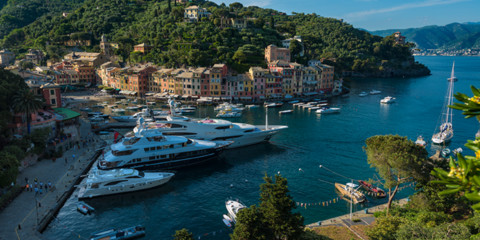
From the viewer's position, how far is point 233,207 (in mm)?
29484

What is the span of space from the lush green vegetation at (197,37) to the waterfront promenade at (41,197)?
68565 mm

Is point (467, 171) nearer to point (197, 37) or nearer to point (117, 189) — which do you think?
point (117, 189)

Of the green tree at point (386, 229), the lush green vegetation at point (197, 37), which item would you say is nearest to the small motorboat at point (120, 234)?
the green tree at point (386, 229)

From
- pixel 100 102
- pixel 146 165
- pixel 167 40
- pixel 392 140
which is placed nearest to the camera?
pixel 392 140

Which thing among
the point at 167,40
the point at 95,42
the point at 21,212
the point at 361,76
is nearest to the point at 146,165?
the point at 21,212

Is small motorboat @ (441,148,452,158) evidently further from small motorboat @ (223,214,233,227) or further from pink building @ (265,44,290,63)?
pink building @ (265,44,290,63)

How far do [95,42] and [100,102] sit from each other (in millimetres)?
74181

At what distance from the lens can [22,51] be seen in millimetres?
134250

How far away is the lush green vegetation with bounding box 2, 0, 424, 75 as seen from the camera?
370ft

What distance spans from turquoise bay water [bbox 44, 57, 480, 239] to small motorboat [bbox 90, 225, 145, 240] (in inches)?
40.9

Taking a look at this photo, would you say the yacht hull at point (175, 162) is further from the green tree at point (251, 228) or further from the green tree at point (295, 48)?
the green tree at point (295, 48)

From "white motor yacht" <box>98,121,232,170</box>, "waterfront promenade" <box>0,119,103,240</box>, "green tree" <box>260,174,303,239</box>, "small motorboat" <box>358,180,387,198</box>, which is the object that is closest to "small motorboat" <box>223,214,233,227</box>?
"green tree" <box>260,174,303,239</box>

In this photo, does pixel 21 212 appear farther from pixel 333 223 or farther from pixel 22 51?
pixel 22 51

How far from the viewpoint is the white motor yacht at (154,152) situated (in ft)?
123
